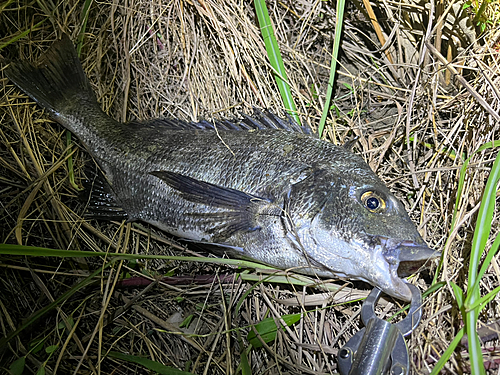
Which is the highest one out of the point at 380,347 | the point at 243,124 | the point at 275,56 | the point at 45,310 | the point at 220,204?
the point at 275,56

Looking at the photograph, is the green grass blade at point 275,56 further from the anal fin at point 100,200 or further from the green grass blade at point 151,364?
the green grass blade at point 151,364

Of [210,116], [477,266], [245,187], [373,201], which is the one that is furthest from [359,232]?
[210,116]

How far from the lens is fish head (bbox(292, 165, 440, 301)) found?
1.82m

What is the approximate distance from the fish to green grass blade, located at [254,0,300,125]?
0.10 metres

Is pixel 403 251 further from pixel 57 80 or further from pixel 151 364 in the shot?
pixel 57 80

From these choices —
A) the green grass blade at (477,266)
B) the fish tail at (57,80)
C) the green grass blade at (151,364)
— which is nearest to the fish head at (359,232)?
the green grass blade at (477,266)

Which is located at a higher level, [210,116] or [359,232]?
[210,116]

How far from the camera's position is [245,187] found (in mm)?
2129

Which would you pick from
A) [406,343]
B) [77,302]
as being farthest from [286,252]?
[77,302]

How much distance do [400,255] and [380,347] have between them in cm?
41

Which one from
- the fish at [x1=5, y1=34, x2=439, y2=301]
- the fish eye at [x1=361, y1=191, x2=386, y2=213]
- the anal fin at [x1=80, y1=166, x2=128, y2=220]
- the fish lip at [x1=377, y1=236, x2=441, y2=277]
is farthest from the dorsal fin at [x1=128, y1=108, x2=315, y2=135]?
the fish lip at [x1=377, y1=236, x2=441, y2=277]

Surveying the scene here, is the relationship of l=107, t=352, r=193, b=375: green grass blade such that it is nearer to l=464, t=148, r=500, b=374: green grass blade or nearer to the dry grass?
the dry grass

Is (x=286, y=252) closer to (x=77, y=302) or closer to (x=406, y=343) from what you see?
(x=406, y=343)

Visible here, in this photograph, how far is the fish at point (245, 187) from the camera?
1886mm
